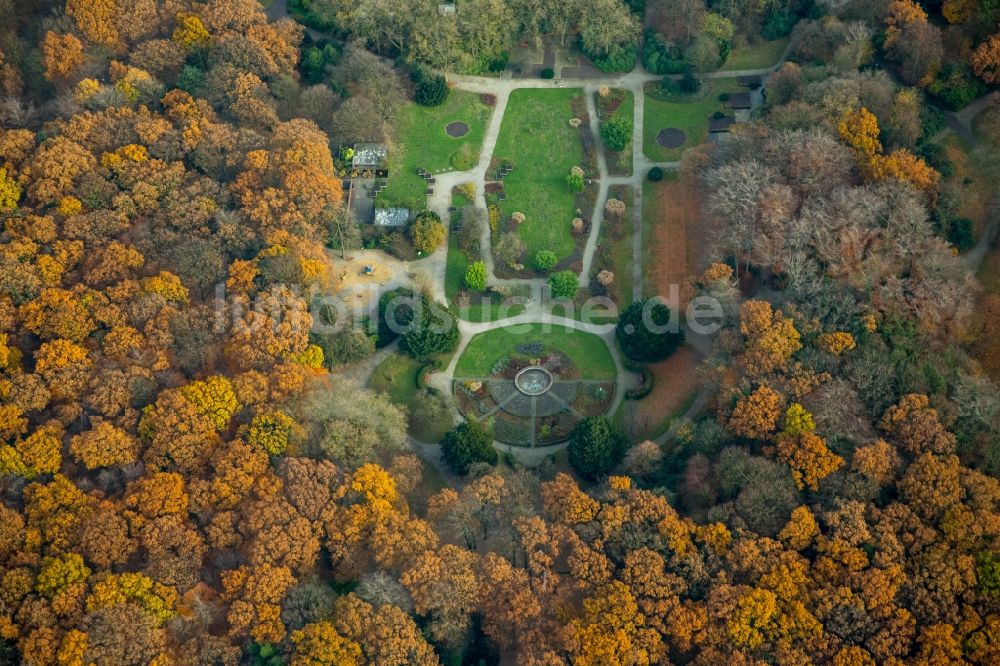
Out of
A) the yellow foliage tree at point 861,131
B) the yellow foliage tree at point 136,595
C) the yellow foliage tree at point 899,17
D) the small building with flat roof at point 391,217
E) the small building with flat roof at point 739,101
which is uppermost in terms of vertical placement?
the yellow foliage tree at point 899,17

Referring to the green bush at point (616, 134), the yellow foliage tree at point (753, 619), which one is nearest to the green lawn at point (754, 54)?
the green bush at point (616, 134)

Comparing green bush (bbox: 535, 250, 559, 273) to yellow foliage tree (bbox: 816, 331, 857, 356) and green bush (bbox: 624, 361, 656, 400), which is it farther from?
yellow foliage tree (bbox: 816, 331, 857, 356)

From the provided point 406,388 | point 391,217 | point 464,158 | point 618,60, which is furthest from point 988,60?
point 406,388

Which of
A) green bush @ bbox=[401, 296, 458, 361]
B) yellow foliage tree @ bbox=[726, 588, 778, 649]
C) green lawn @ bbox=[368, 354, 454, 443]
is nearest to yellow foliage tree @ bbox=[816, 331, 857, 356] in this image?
yellow foliage tree @ bbox=[726, 588, 778, 649]

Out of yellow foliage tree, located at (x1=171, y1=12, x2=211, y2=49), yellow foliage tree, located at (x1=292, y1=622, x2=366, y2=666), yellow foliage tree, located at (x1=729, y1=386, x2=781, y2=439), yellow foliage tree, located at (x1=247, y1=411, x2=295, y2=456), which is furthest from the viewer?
yellow foliage tree, located at (x1=171, y1=12, x2=211, y2=49)

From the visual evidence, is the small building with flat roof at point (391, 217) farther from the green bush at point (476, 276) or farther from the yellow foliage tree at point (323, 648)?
the yellow foliage tree at point (323, 648)

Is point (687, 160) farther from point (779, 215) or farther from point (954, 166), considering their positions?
point (954, 166)

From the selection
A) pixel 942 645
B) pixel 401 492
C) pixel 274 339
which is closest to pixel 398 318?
pixel 274 339
